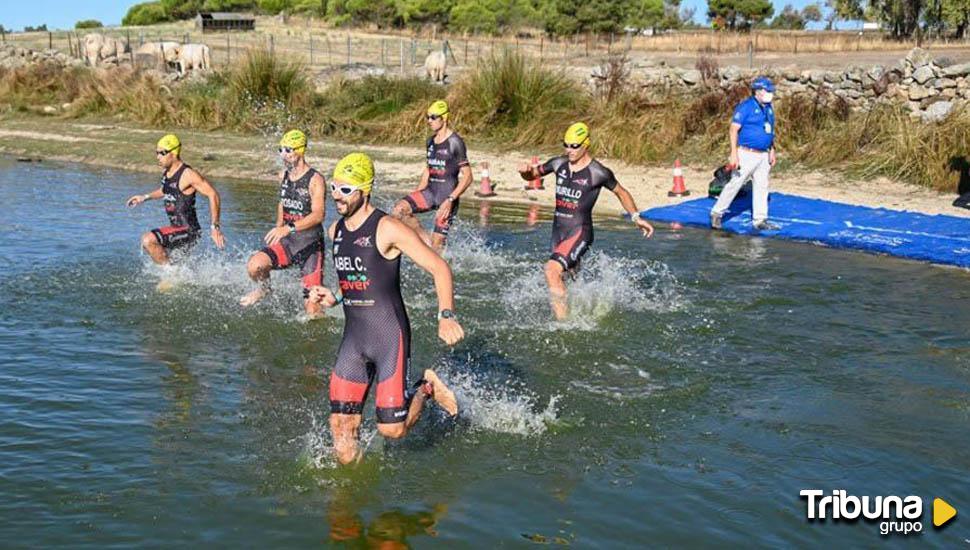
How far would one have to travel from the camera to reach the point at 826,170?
722 inches

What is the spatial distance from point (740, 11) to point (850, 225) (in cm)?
6541

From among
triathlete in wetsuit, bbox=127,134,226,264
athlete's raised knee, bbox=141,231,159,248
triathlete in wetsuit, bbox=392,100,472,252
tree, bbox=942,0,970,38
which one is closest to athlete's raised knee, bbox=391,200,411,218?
triathlete in wetsuit, bbox=392,100,472,252

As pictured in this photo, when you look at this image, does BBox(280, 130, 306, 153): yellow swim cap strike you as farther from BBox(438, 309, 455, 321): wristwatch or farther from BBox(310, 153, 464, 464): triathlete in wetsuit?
BBox(438, 309, 455, 321): wristwatch

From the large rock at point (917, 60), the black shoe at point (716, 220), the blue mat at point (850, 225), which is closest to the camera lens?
the blue mat at point (850, 225)

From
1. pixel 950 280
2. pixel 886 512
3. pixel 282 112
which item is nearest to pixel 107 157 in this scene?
pixel 282 112

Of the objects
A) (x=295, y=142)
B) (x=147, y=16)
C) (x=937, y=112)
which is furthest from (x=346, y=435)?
(x=147, y=16)

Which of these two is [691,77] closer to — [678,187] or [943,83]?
[943,83]

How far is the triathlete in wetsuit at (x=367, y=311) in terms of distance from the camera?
6492mm

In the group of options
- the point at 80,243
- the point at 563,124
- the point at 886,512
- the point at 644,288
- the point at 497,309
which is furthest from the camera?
the point at 563,124

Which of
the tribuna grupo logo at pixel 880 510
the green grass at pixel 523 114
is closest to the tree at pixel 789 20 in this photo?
the green grass at pixel 523 114

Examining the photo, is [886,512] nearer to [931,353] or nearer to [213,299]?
[931,353]

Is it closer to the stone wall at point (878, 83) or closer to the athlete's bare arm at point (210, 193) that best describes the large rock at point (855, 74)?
the stone wall at point (878, 83)

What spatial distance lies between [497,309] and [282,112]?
1610 cm

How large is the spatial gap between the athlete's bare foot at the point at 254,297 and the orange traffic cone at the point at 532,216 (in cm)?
629
